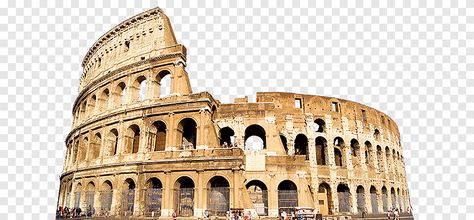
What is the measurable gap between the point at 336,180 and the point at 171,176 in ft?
39.4

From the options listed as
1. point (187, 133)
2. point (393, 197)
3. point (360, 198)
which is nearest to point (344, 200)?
point (360, 198)

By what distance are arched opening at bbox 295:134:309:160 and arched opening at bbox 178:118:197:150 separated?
26.1 feet

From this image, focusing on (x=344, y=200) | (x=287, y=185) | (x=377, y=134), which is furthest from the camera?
(x=377, y=134)

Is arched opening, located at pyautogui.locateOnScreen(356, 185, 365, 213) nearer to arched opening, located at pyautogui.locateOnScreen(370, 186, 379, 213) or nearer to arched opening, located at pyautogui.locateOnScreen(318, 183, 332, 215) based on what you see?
arched opening, located at pyautogui.locateOnScreen(370, 186, 379, 213)

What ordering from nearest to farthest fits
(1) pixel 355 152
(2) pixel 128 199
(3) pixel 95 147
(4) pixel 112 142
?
1. (2) pixel 128 199
2. (4) pixel 112 142
3. (3) pixel 95 147
4. (1) pixel 355 152

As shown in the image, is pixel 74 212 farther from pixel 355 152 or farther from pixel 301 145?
pixel 355 152

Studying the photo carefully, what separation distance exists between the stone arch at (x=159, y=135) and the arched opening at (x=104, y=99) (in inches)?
228

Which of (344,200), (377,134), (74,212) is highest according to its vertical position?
(377,134)

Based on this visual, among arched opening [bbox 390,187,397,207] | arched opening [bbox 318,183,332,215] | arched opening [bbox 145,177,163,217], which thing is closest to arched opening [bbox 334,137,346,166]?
arched opening [bbox 318,183,332,215]

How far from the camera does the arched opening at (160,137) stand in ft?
67.4

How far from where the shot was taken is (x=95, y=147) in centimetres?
2317

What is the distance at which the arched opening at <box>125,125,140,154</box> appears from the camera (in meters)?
20.9

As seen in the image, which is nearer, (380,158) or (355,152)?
(355,152)

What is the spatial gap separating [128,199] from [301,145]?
43.3 ft
